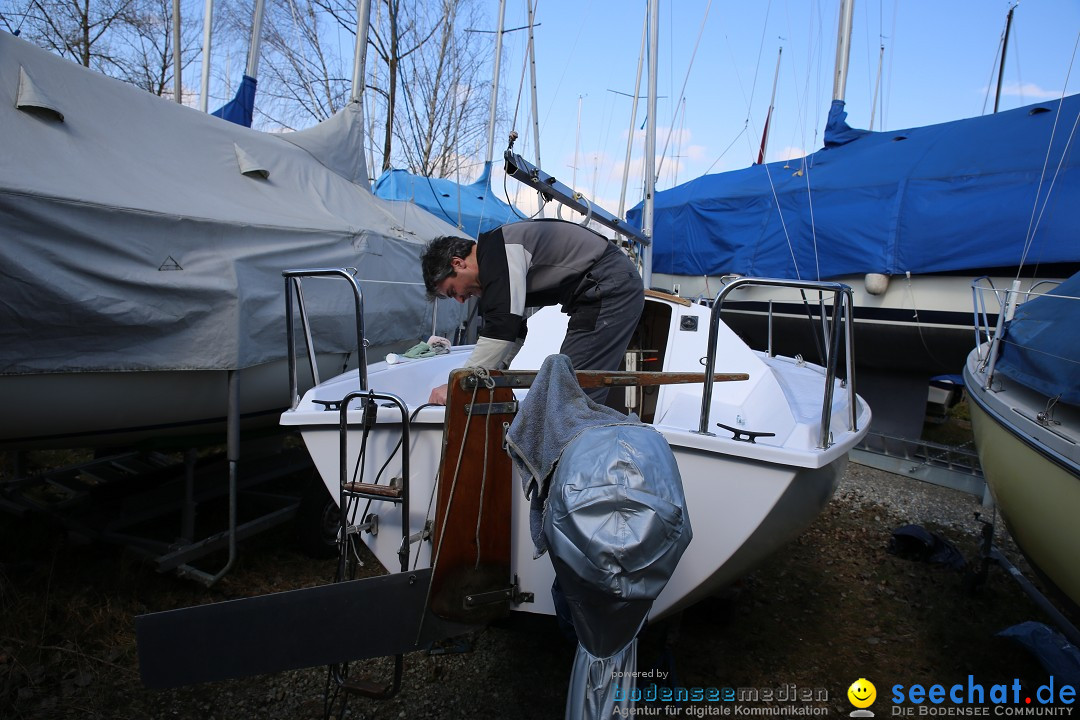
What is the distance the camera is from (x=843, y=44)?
22.0 feet

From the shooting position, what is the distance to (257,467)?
396 cm

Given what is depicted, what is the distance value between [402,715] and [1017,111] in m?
7.97

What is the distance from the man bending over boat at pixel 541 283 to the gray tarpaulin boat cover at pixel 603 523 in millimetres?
675

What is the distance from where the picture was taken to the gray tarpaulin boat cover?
1.40 meters

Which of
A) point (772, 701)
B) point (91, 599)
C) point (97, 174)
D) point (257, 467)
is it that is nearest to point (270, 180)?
point (97, 174)

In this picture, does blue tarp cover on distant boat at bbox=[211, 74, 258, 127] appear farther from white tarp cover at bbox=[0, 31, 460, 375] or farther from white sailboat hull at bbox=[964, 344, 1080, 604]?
white sailboat hull at bbox=[964, 344, 1080, 604]

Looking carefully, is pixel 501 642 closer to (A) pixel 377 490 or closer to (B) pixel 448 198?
(A) pixel 377 490

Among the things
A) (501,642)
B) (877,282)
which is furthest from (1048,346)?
(877,282)

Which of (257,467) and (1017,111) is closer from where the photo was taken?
(257,467)

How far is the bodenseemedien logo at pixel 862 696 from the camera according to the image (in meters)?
2.33

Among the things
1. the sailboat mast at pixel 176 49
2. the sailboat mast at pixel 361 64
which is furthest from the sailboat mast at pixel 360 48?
the sailboat mast at pixel 176 49

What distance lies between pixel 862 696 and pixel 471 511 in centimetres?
177

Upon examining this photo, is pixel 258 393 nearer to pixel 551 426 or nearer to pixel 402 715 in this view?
pixel 402 715

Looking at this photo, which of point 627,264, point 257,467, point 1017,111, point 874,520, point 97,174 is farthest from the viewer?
point 1017,111
